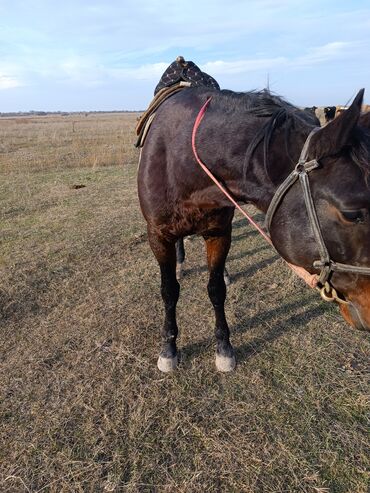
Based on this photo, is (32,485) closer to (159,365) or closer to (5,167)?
(159,365)

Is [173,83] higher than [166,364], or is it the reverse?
[173,83]

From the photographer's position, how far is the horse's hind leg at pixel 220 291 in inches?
114

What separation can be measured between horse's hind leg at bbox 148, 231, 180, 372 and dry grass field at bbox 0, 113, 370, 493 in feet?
0.35

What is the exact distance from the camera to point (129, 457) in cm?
220

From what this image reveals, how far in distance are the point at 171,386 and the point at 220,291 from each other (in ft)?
2.70

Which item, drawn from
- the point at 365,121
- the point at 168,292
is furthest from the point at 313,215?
the point at 168,292

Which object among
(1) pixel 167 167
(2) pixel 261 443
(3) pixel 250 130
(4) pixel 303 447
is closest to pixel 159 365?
(2) pixel 261 443

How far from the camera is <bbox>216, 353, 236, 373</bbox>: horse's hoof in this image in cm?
288

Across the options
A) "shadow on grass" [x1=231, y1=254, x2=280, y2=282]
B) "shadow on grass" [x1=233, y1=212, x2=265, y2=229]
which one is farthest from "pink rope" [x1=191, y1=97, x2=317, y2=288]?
"shadow on grass" [x1=233, y1=212, x2=265, y2=229]

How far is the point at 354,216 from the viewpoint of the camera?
1446mm

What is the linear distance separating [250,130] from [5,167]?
11.6 metres

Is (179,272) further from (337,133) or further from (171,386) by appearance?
(337,133)

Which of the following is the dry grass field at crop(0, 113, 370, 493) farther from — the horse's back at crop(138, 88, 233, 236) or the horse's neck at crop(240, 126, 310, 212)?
the horse's neck at crop(240, 126, 310, 212)

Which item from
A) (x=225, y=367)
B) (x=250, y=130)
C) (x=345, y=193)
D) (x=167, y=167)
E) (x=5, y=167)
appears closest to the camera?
(x=345, y=193)
